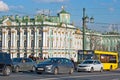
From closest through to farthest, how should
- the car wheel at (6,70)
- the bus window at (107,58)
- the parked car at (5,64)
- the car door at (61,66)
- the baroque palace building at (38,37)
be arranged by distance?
the car wheel at (6,70) → the parked car at (5,64) → the car door at (61,66) → the bus window at (107,58) → the baroque palace building at (38,37)

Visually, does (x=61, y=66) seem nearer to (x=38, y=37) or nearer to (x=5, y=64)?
(x=5, y=64)

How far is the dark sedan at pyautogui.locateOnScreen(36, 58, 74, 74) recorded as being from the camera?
34.4 metres

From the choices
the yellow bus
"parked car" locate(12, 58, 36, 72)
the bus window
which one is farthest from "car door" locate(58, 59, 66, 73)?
the bus window

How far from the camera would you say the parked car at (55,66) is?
1353 inches

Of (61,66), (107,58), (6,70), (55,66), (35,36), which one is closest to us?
(6,70)

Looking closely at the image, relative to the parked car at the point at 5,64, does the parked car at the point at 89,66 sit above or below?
below

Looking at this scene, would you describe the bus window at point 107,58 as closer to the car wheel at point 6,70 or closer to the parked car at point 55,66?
A: the parked car at point 55,66

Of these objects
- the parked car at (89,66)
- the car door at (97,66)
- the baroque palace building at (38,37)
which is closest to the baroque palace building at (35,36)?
the baroque palace building at (38,37)

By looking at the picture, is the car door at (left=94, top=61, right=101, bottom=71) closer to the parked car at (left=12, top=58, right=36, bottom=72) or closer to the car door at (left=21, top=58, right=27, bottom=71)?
the parked car at (left=12, top=58, right=36, bottom=72)

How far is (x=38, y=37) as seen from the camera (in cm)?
12850

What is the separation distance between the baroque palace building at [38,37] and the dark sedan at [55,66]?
8827 cm

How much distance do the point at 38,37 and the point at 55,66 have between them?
9383 centimetres

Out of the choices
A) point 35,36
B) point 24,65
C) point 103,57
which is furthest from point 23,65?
point 35,36

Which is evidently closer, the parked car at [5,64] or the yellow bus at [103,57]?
the parked car at [5,64]
